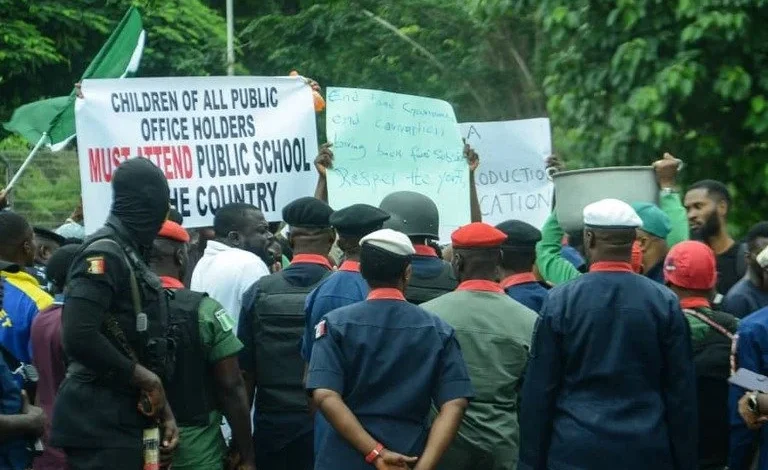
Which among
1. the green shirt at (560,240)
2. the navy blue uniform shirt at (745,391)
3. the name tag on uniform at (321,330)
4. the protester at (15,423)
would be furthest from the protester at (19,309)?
the navy blue uniform shirt at (745,391)

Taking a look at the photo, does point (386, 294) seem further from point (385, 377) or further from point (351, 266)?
point (351, 266)

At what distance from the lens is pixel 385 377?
6254 mm

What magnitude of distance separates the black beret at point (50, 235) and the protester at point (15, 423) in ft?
13.2

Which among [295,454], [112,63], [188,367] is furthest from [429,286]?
[112,63]

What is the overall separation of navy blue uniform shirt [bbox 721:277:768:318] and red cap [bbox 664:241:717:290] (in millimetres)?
952

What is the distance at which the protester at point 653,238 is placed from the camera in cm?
808

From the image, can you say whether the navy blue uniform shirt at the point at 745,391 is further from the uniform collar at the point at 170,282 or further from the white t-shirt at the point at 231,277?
the white t-shirt at the point at 231,277

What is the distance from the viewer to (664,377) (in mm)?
6508

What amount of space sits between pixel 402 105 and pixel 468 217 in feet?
2.54

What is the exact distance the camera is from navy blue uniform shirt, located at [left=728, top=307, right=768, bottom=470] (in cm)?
666

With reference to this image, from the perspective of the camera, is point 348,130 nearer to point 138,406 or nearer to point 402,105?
point 402,105

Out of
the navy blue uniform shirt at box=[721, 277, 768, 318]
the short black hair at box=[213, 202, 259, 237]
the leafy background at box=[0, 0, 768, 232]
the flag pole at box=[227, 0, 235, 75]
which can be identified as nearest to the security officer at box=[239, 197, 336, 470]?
the short black hair at box=[213, 202, 259, 237]

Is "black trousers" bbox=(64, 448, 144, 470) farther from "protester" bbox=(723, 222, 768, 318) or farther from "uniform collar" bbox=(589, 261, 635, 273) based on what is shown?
"protester" bbox=(723, 222, 768, 318)

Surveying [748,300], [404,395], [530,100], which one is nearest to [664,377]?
[404,395]
